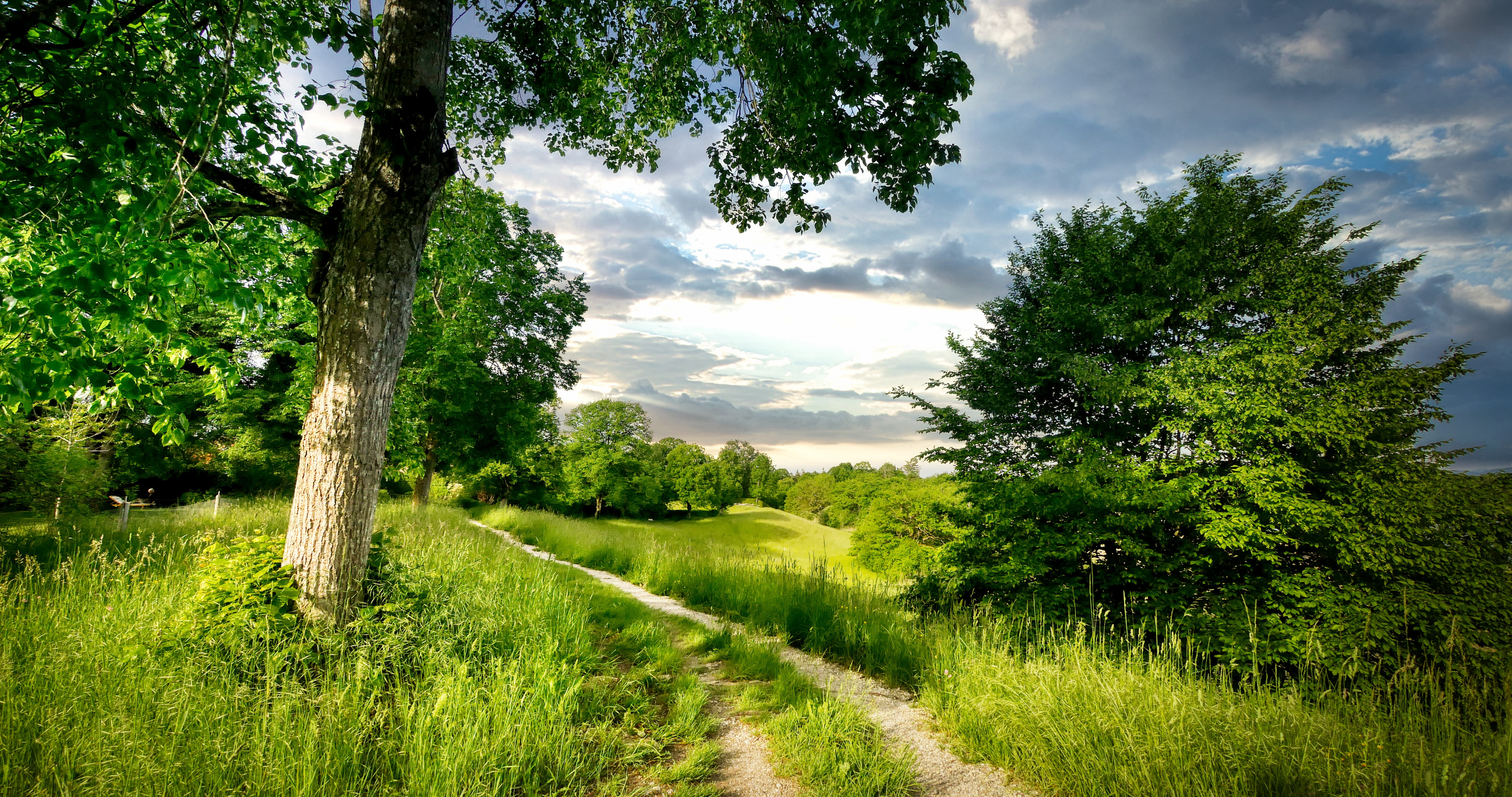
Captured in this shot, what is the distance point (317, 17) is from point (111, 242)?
2128mm

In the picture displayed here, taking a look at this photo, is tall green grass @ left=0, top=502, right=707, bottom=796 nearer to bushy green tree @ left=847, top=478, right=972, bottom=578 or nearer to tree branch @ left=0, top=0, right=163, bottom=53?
tree branch @ left=0, top=0, right=163, bottom=53

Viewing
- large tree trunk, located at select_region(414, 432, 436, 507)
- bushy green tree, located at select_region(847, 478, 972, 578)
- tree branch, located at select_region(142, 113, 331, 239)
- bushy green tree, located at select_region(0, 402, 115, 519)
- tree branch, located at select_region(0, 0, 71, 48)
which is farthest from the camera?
large tree trunk, located at select_region(414, 432, 436, 507)

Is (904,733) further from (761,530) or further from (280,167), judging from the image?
(761,530)

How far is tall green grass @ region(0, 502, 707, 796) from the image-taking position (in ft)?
7.66

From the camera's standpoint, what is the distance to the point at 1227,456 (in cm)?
1132

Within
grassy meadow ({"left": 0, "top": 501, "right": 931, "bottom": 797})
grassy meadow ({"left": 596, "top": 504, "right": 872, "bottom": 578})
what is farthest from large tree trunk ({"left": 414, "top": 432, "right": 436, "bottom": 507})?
grassy meadow ({"left": 0, "top": 501, "right": 931, "bottom": 797})

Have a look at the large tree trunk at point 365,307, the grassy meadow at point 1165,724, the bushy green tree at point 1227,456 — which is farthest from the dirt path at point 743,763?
the bushy green tree at point 1227,456

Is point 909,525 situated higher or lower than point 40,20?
lower

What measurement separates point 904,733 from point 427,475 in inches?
784

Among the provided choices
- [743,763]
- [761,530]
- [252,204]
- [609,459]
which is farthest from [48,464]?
[761,530]

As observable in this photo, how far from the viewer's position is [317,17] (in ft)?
12.2

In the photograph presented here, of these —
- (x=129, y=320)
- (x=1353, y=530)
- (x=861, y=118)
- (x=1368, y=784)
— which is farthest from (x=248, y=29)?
(x=1353, y=530)

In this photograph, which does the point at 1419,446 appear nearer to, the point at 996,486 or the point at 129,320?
the point at 996,486

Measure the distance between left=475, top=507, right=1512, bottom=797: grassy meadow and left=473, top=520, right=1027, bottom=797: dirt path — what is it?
0.48 ft
